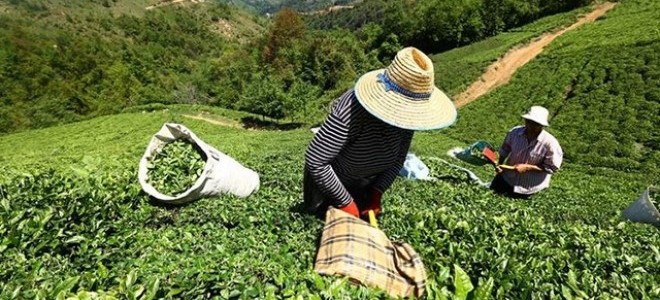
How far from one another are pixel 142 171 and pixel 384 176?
2.71m

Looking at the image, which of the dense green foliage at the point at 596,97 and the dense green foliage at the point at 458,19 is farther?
the dense green foliage at the point at 458,19

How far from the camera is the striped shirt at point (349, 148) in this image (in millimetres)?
2975

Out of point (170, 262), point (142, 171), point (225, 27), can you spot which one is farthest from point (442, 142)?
point (225, 27)

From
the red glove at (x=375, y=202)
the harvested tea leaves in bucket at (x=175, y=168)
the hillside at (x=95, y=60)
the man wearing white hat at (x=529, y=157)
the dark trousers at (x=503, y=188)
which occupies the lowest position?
the hillside at (x=95, y=60)

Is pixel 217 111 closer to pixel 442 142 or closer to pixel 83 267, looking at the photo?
pixel 442 142

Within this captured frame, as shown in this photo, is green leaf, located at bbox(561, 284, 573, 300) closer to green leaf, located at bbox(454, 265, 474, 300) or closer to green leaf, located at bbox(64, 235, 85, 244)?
green leaf, located at bbox(454, 265, 474, 300)

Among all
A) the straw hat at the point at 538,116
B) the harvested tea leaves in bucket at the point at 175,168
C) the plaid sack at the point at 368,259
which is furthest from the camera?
the straw hat at the point at 538,116

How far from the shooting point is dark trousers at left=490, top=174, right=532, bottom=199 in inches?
261

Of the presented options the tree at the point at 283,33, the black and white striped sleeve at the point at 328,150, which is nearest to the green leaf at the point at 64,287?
the black and white striped sleeve at the point at 328,150

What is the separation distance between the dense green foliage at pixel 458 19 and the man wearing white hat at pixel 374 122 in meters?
45.6

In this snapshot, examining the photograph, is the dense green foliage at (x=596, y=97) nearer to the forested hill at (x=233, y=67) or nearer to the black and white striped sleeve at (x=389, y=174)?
the forested hill at (x=233, y=67)

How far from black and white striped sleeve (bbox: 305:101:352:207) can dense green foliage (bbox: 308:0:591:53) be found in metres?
45.9

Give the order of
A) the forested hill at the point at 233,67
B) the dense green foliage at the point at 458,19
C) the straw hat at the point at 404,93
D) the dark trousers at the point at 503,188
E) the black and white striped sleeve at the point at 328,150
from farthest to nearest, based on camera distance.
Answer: the dense green foliage at the point at 458,19 < the forested hill at the point at 233,67 < the dark trousers at the point at 503,188 < the black and white striped sleeve at the point at 328,150 < the straw hat at the point at 404,93

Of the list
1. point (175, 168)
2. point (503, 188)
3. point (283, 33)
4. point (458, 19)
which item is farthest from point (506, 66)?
point (283, 33)
